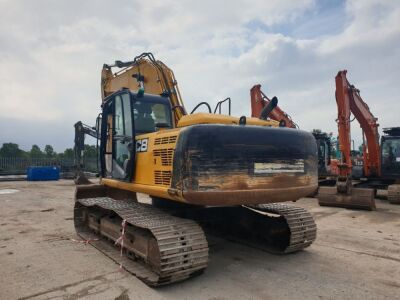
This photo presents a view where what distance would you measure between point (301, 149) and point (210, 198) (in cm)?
145

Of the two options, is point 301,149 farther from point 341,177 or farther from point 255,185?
point 341,177

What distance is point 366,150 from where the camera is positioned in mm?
14094

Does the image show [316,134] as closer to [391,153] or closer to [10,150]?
[391,153]

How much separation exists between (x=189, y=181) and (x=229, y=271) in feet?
4.95

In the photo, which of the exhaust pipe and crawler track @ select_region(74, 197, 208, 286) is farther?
the exhaust pipe

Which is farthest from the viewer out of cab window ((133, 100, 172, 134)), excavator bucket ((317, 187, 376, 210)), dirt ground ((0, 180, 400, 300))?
excavator bucket ((317, 187, 376, 210))

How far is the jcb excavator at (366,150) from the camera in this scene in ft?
37.4

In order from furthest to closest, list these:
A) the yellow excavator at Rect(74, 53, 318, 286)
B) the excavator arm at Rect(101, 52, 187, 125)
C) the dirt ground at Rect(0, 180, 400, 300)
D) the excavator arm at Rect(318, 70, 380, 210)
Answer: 1. the excavator arm at Rect(318, 70, 380, 210)
2. the excavator arm at Rect(101, 52, 187, 125)
3. the yellow excavator at Rect(74, 53, 318, 286)
4. the dirt ground at Rect(0, 180, 400, 300)

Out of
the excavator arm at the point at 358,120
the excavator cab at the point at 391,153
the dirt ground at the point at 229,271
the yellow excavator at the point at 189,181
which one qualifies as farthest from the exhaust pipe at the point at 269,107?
the excavator cab at the point at 391,153

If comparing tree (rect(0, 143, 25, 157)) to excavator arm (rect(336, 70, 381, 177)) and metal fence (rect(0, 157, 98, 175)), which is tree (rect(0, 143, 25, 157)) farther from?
excavator arm (rect(336, 70, 381, 177))

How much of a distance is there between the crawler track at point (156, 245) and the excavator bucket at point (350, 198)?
710cm

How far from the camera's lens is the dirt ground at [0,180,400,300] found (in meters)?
3.94

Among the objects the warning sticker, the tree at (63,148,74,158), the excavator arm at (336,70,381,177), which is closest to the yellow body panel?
the warning sticker

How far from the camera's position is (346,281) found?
4.31 m
